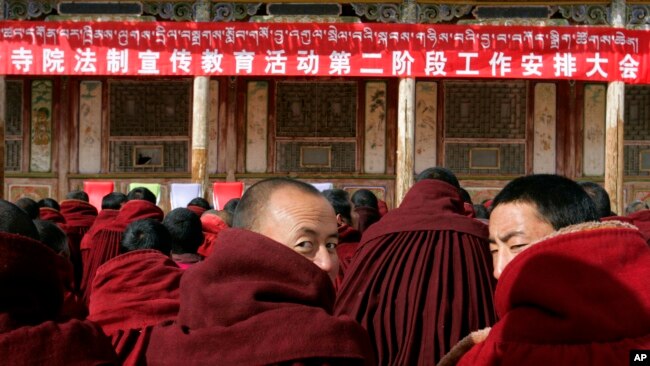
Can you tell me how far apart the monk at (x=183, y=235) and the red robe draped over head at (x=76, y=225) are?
5.83 feet

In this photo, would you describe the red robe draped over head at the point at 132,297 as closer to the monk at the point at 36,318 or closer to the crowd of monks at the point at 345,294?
the crowd of monks at the point at 345,294

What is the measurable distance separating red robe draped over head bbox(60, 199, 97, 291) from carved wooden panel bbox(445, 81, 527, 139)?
850 centimetres

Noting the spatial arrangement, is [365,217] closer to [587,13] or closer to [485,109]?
[587,13]

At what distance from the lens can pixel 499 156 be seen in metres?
15.3

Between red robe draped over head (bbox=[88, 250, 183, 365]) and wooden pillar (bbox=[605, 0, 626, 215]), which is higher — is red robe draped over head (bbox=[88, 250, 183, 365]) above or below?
below

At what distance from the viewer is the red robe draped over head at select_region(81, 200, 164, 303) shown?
5715mm

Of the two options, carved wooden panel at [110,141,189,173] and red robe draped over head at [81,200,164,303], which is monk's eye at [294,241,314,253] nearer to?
red robe draped over head at [81,200,164,303]

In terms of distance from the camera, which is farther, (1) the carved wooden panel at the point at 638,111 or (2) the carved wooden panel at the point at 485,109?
(1) the carved wooden panel at the point at 638,111

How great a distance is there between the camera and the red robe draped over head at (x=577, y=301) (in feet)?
5.95

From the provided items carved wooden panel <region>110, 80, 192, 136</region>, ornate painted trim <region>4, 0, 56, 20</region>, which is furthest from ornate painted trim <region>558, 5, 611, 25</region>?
ornate painted trim <region>4, 0, 56, 20</region>

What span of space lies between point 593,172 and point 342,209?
10.9 meters

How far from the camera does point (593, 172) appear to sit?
15406 millimetres

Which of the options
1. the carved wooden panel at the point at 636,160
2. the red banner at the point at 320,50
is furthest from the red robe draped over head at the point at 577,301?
the carved wooden panel at the point at 636,160

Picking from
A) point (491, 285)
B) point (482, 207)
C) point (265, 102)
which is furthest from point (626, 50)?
point (491, 285)
